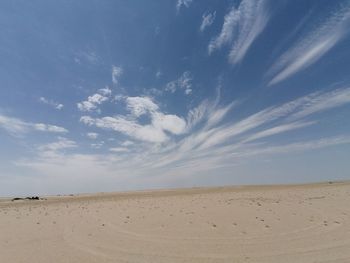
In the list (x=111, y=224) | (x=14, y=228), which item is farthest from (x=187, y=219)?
(x=14, y=228)

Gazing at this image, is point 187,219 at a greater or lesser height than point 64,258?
greater

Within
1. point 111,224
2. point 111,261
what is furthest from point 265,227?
point 111,224

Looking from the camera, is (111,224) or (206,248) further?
(111,224)

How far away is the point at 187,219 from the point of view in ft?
44.7

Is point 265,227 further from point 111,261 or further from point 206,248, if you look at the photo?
point 111,261

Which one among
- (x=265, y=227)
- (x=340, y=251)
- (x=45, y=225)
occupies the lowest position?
Answer: (x=340, y=251)

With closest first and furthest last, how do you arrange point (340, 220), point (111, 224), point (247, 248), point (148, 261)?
point (148, 261) → point (247, 248) → point (340, 220) → point (111, 224)

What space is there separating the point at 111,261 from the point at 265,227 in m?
6.70

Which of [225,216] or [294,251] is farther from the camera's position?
[225,216]

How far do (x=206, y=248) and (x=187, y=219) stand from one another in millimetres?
4963

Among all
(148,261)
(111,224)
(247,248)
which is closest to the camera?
(148,261)

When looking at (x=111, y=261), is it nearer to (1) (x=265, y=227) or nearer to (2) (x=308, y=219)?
(1) (x=265, y=227)

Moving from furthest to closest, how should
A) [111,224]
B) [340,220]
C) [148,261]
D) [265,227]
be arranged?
[111,224]
[340,220]
[265,227]
[148,261]

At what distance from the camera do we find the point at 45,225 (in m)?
13.9
